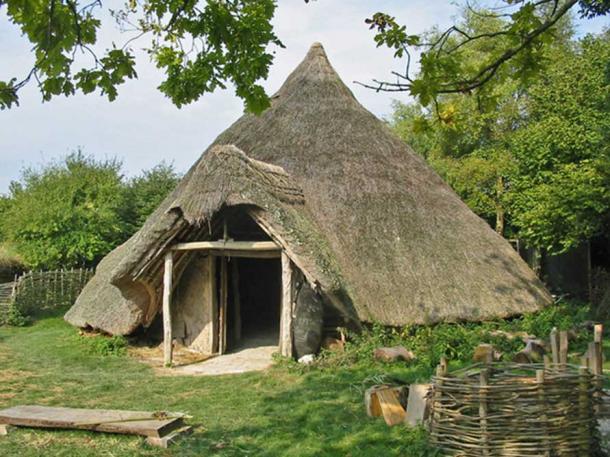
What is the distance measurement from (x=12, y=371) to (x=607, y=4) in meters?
10.0

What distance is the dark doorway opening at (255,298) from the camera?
46.0ft

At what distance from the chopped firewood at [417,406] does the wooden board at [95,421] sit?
2403mm

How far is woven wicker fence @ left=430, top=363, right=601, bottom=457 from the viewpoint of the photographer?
211 inches

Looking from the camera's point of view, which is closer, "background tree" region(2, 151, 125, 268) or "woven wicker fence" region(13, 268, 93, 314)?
"woven wicker fence" region(13, 268, 93, 314)

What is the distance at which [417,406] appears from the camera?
677cm

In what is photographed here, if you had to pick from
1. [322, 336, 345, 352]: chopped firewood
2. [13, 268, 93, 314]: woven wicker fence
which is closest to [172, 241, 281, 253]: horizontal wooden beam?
[322, 336, 345, 352]: chopped firewood

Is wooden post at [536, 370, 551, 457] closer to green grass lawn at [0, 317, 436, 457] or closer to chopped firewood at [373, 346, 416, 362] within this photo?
green grass lawn at [0, 317, 436, 457]

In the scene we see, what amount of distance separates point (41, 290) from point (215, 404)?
40.1 ft

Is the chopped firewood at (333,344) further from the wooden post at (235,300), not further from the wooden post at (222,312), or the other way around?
the wooden post at (235,300)

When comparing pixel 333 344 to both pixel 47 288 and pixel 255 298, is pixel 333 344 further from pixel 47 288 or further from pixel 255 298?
pixel 47 288

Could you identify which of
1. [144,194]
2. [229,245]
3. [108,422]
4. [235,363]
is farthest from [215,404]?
[144,194]

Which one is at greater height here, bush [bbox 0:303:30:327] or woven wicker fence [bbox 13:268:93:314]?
woven wicker fence [bbox 13:268:93:314]

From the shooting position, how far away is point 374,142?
48.7 ft

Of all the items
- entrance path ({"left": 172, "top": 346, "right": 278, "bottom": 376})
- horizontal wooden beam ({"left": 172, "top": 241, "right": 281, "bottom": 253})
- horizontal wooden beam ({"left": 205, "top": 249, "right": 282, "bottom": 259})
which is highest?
horizontal wooden beam ({"left": 172, "top": 241, "right": 281, "bottom": 253})
